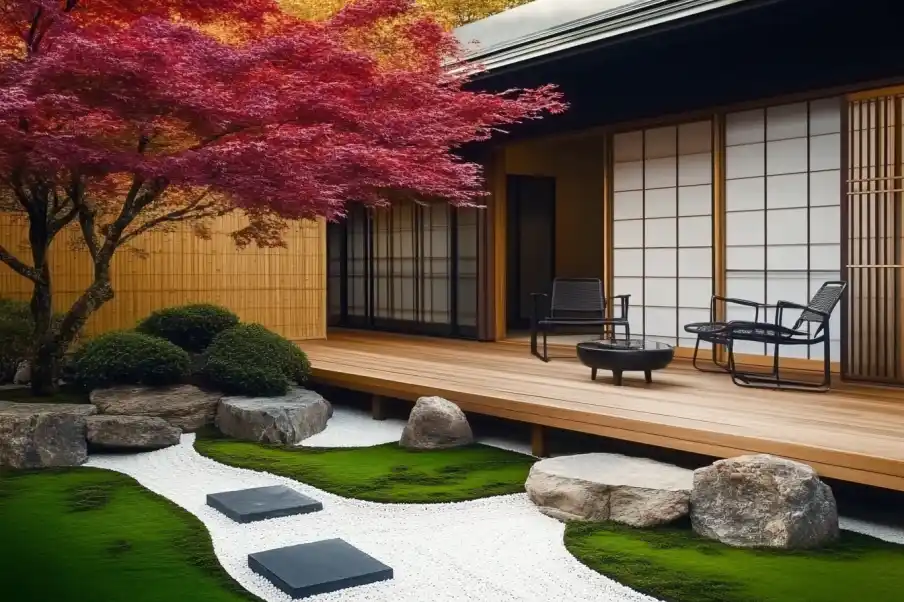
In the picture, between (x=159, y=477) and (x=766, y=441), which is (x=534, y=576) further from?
(x=159, y=477)

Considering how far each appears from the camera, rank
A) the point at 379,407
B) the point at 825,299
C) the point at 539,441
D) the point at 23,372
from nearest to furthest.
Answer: the point at 539,441, the point at 825,299, the point at 379,407, the point at 23,372

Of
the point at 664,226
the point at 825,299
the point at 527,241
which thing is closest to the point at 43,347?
the point at 664,226

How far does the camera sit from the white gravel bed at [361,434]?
5.29m

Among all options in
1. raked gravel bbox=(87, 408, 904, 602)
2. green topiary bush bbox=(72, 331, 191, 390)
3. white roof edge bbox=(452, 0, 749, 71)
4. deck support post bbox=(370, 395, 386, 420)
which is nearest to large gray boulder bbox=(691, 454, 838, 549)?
raked gravel bbox=(87, 408, 904, 602)

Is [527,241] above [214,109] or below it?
below

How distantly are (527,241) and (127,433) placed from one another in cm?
609

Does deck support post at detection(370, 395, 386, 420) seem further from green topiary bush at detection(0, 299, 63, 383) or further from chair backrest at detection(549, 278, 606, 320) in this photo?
green topiary bush at detection(0, 299, 63, 383)

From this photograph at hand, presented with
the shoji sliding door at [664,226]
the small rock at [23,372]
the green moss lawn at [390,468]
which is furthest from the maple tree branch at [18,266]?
the shoji sliding door at [664,226]

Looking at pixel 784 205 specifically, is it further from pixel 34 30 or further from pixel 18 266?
pixel 18 266

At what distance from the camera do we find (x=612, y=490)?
3.60m

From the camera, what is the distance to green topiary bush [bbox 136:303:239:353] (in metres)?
6.89

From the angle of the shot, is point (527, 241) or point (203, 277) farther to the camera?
point (527, 241)

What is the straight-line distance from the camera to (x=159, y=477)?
450 cm

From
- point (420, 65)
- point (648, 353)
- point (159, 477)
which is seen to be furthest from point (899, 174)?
point (159, 477)
